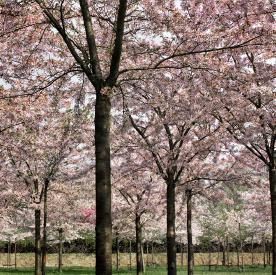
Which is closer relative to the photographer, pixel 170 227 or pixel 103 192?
pixel 103 192

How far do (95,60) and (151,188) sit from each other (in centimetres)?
1784

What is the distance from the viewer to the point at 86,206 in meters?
39.4

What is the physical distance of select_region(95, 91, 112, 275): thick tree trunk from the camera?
8742 mm

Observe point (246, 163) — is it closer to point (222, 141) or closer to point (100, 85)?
point (222, 141)

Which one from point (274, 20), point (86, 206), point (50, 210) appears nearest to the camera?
point (274, 20)

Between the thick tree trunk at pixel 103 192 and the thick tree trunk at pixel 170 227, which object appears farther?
the thick tree trunk at pixel 170 227

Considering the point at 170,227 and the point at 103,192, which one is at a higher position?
the point at 103,192

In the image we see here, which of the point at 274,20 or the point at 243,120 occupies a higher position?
the point at 274,20

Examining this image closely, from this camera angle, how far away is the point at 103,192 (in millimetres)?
8969

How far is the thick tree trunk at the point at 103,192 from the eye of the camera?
8.74 meters

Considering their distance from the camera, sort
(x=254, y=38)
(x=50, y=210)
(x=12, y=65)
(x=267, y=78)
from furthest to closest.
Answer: (x=50, y=210) → (x=267, y=78) → (x=12, y=65) → (x=254, y=38)

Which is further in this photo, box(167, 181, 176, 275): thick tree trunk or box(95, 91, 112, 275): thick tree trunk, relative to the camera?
box(167, 181, 176, 275): thick tree trunk

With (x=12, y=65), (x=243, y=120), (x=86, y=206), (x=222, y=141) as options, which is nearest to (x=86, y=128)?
(x=222, y=141)

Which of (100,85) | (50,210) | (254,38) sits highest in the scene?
(254,38)
